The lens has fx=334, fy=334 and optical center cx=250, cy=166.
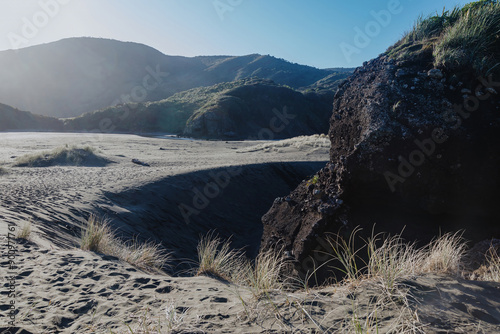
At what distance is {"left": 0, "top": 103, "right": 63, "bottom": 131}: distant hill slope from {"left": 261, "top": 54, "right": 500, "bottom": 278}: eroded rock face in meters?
43.7

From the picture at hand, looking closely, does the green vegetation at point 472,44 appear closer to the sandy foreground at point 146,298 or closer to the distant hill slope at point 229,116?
the sandy foreground at point 146,298

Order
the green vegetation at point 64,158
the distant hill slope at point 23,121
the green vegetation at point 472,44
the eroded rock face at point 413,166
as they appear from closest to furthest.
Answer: the eroded rock face at point 413,166
the green vegetation at point 472,44
the green vegetation at point 64,158
the distant hill slope at point 23,121

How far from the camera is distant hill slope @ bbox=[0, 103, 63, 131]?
39.1m

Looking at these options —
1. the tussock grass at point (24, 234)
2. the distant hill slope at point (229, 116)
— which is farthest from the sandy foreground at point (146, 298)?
the distant hill slope at point (229, 116)

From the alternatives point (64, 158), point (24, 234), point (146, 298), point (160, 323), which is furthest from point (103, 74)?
point (160, 323)

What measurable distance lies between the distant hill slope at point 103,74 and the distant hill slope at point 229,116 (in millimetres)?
35076

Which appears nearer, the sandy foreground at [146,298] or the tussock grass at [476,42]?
the sandy foreground at [146,298]

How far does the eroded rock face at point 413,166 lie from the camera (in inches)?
179

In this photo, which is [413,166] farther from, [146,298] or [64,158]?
[64,158]

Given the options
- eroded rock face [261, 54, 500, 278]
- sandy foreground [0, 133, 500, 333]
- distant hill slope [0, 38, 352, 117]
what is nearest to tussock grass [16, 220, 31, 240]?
sandy foreground [0, 133, 500, 333]

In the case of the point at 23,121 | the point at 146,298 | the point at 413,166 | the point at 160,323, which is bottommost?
the point at 146,298

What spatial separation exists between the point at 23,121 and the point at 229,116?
2605 cm

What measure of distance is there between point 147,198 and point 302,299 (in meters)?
7.70

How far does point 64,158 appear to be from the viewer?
14281 millimetres
